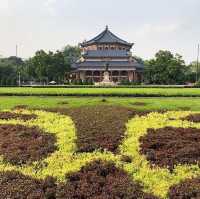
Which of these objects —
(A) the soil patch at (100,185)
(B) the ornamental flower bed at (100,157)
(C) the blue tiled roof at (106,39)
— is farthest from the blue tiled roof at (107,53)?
(A) the soil patch at (100,185)

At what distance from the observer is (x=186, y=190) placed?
781 cm

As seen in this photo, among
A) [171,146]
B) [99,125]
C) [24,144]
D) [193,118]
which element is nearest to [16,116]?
[99,125]

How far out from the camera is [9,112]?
1437 cm

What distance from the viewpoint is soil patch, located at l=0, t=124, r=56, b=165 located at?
9.78m

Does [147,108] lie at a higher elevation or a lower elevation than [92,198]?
higher

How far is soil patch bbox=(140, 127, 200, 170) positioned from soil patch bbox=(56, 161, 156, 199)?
3.49ft

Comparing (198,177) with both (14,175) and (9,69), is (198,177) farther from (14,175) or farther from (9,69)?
(9,69)

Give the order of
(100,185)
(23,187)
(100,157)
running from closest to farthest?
1. (23,187)
2. (100,185)
3. (100,157)

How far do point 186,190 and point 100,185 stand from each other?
4.79 ft

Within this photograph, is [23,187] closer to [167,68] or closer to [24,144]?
[24,144]

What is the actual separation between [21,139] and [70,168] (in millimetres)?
2431

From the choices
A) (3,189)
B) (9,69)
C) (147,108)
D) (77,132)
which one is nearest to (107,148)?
(77,132)

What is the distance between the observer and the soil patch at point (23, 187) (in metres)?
7.74

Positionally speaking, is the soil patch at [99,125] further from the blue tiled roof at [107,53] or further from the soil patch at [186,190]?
the blue tiled roof at [107,53]
